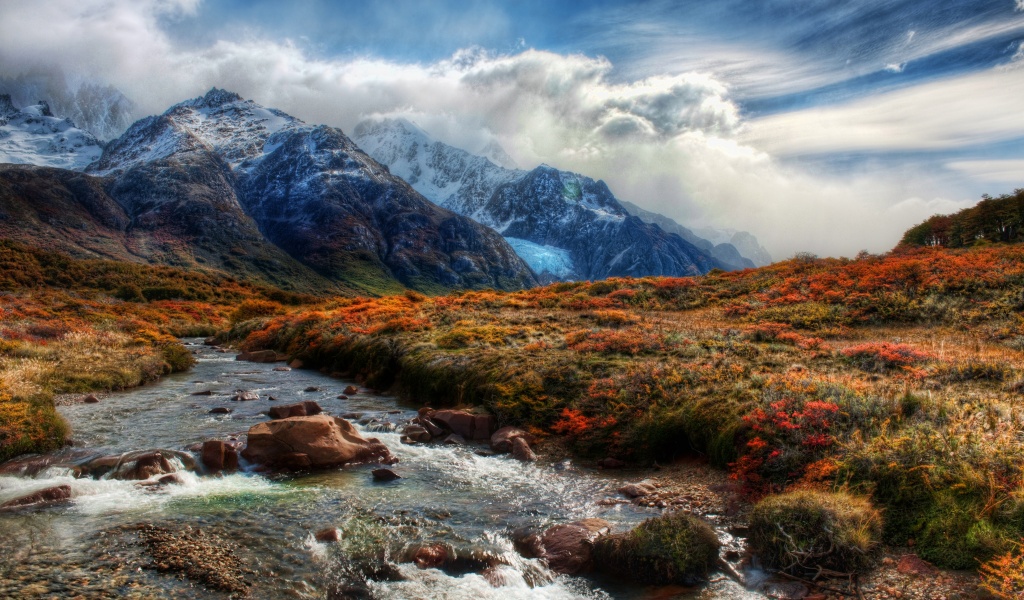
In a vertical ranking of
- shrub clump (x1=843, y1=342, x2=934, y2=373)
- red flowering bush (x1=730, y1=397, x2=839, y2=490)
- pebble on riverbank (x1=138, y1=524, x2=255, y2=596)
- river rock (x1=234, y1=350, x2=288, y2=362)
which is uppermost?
shrub clump (x1=843, y1=342, x2=934, y2=373)

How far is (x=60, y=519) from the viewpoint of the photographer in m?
10.3

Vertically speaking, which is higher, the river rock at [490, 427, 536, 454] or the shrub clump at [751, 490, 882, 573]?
the shrub clump at [751, 490, 882, 573]

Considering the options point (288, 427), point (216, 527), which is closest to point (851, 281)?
point (288, 427)

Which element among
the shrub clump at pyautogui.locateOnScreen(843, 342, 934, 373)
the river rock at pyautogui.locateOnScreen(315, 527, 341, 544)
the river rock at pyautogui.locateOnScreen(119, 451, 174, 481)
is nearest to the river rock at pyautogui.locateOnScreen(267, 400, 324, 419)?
the river rock at pyautogui.locateOnScreen(119, 451, 174, 481)

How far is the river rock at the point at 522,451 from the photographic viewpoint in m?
14.9

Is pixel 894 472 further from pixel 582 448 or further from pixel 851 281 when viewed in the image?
pixel 851 281

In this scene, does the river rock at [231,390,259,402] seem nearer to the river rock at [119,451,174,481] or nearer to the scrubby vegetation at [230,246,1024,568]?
the scrubby vegetation at [230,246,1024,568]

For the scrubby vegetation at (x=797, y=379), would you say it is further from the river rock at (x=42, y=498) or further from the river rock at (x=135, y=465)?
the river rock at (x=42, y=498)

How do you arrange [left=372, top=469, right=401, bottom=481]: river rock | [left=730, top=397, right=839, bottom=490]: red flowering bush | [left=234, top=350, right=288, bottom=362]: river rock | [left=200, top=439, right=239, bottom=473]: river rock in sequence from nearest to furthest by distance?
[left=730, top=397, right=839, bottom=490]: red flowering bush, [left=372, top=469, right=401, bottom=481]: river rock, [left=200, top=439, right=239, bottom=473]: river rock, [left=234, top=350, right=288, bottom=362]: river rock

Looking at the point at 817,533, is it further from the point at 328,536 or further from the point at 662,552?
the point at 328,536

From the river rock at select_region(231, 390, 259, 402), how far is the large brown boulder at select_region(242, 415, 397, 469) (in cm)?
835

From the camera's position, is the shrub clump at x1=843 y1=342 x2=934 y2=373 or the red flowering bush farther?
the shrub clump at x1=843 y1=342 x2=934 y2=373

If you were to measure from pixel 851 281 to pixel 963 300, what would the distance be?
7.20 metres

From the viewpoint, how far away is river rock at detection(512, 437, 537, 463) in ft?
48.8
